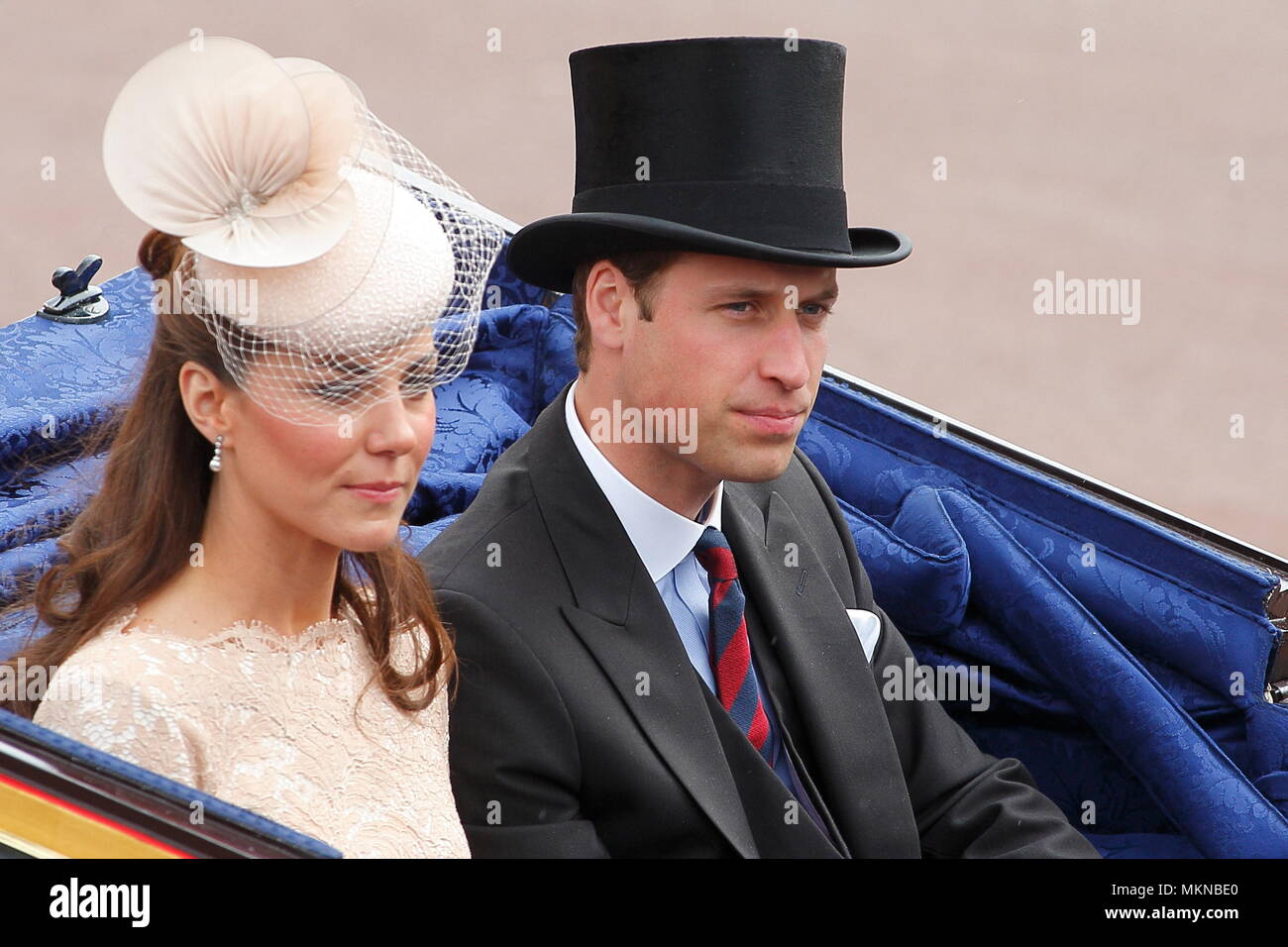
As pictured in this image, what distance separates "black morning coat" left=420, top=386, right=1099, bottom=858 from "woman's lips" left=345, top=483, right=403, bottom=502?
378 mm

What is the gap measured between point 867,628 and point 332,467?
115 centimetres

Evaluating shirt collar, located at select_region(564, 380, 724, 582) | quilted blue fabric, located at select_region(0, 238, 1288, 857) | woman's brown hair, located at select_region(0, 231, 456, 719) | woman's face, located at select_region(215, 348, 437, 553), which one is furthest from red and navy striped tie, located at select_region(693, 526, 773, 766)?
woman's brown hair, located at select_region(0, 231, 456, 719)

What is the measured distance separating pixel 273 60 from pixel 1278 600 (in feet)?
6.79

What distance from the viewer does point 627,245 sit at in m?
2.23

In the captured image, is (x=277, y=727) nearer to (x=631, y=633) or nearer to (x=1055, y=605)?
(x=631, y=633)

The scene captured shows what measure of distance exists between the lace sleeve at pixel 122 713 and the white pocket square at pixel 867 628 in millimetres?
1206

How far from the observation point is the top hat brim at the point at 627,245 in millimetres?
2133

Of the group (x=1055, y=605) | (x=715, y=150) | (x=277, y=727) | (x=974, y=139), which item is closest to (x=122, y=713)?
(x=277, y=727)

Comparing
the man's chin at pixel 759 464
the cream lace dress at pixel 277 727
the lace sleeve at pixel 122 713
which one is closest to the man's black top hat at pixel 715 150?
the man's chin at pixel 759 464

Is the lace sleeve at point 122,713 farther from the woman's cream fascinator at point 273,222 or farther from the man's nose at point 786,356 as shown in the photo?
the man's nose at point 786,356

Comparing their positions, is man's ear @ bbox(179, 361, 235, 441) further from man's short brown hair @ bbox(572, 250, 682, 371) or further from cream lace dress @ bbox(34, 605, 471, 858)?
man's short brown hair @ bbox(572, 250, 682, 371)

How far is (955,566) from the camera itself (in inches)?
116

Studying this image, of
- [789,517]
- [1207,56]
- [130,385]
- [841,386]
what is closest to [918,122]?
[1207,56]

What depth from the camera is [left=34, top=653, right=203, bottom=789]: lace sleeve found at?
1.66 metres
